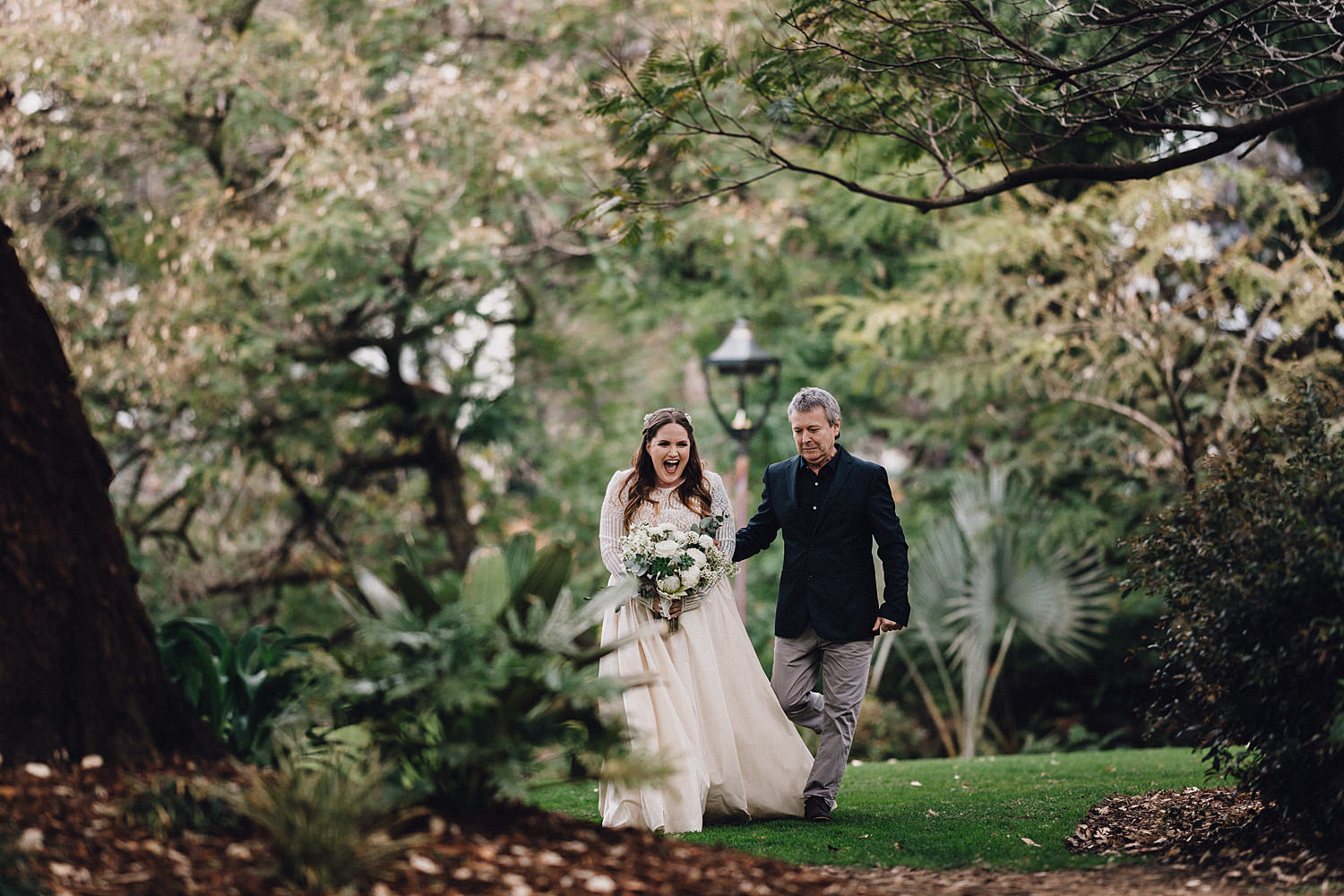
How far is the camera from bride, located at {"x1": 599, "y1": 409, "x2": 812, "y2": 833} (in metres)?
6.23

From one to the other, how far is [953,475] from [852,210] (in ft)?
13.1

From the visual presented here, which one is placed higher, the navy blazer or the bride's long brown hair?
the bride's long brown hair

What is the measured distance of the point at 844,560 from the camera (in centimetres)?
662

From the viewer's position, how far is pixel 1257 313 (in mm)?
13883

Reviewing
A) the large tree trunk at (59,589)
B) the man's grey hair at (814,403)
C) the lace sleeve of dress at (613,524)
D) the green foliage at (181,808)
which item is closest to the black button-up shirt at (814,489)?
the man's grey hair at (814,403)

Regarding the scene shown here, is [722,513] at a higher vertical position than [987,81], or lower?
lower

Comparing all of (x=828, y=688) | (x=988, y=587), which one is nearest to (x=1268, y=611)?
(x=828, y=688)

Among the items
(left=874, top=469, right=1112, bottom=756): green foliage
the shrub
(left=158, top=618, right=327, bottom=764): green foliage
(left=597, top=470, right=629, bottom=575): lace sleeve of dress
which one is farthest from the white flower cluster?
(left=874, top=469, right=1112, bottom=756): green foliage

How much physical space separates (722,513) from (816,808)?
5.42ft

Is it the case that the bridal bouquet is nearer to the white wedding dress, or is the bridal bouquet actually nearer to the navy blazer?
the white wedding dress

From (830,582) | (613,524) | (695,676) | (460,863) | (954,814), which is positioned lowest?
(954,814)

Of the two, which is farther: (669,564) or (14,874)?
(669,564)

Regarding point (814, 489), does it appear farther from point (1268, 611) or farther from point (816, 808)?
point (1268, 611)

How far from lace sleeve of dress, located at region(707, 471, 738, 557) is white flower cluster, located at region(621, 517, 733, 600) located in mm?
210
